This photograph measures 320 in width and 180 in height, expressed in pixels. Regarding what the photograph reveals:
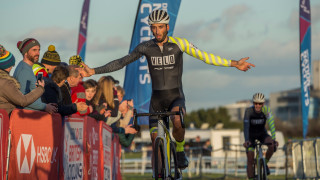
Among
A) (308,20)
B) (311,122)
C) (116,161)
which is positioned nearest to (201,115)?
(311,122)

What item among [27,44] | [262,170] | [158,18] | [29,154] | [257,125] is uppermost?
[158,18]

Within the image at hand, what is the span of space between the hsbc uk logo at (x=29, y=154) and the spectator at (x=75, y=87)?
2072 millimetres

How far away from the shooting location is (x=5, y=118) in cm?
750

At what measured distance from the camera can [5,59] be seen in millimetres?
8266

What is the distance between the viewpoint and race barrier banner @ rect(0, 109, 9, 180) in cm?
741

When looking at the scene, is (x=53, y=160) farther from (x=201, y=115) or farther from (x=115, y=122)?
(x=201, y=115)

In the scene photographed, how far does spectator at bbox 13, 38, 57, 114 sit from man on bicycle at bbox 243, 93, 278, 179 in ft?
24.6

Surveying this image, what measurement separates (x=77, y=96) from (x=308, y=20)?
14937 mm

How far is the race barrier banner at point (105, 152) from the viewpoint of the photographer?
40.8 feet

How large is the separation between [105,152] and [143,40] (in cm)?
561

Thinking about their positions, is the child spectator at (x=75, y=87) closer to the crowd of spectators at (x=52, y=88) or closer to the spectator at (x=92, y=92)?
the crowd of spectators at (x=52, y=88)

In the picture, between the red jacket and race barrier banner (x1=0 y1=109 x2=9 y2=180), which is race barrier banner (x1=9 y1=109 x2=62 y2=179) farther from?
the red jacket

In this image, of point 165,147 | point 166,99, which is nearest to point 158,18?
point 166,99

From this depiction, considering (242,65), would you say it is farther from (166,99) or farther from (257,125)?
(257,125)
